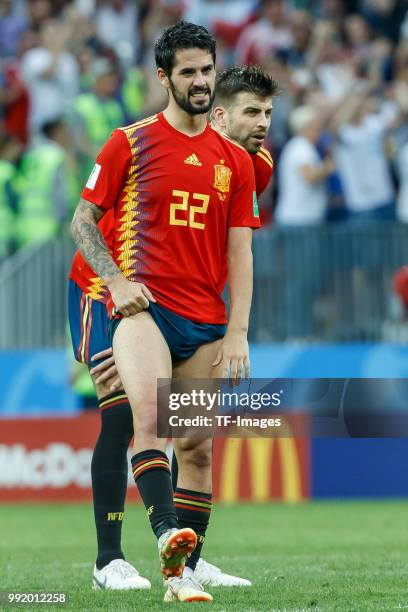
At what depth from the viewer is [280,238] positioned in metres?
13.2

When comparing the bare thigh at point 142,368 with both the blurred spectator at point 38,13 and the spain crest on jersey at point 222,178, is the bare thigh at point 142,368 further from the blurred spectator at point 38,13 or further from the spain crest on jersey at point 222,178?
the blurred spectator at point 38,13

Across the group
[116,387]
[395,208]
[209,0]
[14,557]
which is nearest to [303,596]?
[116,387]

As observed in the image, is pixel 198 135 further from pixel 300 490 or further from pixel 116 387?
pixel 300 490

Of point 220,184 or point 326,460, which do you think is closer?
point 220,184

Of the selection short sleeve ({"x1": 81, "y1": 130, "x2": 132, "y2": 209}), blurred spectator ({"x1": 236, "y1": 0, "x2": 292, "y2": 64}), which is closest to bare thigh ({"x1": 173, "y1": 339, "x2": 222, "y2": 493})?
short sleeve ({"x1": 81, "y1": 130, "x2": 132, "y2": 209})

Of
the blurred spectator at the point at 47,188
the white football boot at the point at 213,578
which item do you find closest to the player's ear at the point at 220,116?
the white football boot at the point at 213,578

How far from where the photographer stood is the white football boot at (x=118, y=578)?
6.44 meters

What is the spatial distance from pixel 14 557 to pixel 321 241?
585 centimetres

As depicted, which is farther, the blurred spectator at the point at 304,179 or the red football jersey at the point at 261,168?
the blurred spectator at the point at 304,179

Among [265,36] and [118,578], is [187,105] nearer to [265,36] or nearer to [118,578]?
[118,578]

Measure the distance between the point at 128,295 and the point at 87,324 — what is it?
743 millimetres

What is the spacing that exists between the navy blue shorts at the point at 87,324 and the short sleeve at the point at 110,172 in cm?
66

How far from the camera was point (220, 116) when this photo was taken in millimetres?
7289

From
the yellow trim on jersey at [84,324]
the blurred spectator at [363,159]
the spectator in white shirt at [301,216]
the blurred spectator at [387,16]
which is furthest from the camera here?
the blurred spectator at [387,16]
